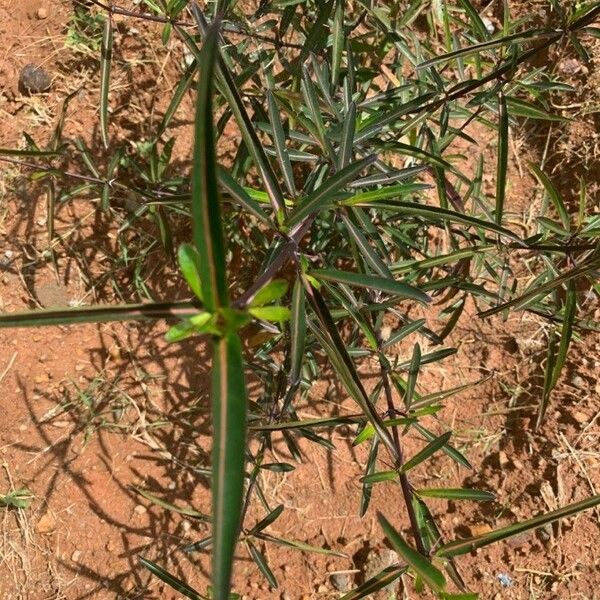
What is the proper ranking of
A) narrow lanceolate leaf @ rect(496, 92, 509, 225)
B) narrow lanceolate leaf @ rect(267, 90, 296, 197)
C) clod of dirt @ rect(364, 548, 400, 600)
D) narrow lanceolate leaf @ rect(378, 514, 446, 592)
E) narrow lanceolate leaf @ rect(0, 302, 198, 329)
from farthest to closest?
clod of dirt @ rect(364, 548, 400, 600), narrow lanceolate leaf @ rect(496, 92, 509, 225), narrow lanceolate leaf @ rect(267, 90, 296, 197), narrow lanceolate leaf @ rect(378, 514, 446, 592), narrow lanceolate leaf @ rect(0, 302, 198, 329)

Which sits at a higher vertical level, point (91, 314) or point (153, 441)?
point (153, 441)

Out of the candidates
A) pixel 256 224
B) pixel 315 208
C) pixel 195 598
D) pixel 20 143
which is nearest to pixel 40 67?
pixel 20 143

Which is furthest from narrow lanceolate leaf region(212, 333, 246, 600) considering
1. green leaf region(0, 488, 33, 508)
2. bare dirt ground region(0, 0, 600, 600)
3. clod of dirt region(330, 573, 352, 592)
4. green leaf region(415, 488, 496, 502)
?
green leaf region(0, 488, 33, 508)

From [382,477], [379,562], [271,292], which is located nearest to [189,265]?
[271,292]

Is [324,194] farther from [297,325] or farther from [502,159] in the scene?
[502,159]

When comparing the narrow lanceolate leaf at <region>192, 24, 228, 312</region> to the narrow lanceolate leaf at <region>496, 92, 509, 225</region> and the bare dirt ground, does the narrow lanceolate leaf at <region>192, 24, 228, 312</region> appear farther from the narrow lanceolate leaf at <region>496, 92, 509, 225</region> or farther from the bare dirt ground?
the bare dirt ground

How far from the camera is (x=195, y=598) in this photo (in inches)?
59.6

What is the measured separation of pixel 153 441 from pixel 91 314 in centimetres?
167

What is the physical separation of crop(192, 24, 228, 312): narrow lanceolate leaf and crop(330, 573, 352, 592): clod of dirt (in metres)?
1.82

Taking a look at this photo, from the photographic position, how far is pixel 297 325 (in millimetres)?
1178

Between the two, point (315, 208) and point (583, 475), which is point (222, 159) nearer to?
point (315, 208)

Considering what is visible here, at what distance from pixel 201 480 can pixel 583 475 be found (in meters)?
1.37

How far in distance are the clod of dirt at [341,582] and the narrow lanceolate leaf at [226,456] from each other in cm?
179

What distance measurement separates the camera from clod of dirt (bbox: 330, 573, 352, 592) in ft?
7.53
